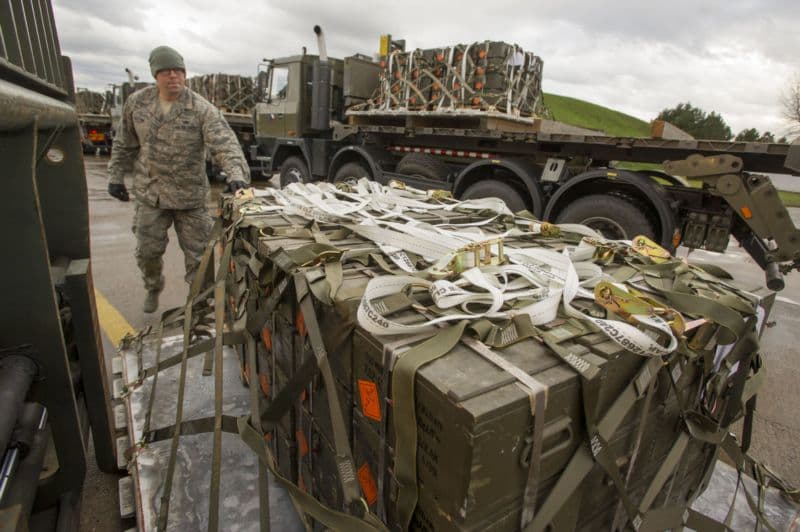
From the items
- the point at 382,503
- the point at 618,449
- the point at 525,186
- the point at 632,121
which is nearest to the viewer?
the point at 382,503

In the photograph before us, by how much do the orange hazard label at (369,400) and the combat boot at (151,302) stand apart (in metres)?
3.51

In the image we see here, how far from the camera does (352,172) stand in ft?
25.9

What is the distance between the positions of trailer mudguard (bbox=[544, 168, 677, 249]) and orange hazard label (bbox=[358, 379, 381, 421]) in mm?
4548

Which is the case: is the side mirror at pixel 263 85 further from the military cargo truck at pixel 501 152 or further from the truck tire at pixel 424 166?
the truck tire at pixel 424 166

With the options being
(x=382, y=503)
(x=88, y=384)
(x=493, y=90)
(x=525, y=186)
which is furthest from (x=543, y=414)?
(x=493, y=90)

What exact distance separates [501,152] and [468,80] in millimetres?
1149

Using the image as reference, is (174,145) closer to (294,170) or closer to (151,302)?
(151,302)

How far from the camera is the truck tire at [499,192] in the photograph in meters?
5.92

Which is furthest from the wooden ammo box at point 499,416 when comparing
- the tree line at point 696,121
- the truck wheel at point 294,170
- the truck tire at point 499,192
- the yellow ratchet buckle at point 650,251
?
the tree line at point 696,121

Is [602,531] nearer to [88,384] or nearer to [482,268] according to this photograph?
[482,268]

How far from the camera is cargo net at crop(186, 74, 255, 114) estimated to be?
52.6 feet

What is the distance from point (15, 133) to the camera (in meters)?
1.17

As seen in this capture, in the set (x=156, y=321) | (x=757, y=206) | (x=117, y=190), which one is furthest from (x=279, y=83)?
(x=757, y=206)

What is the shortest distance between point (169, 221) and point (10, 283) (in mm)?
2749
